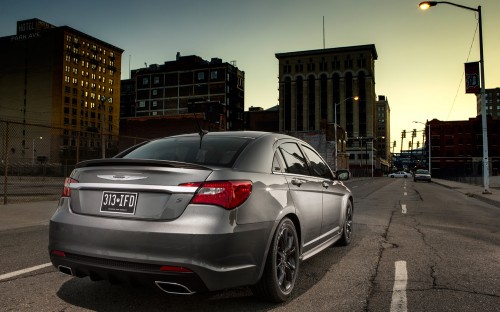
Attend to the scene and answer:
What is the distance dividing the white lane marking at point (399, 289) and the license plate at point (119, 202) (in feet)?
7.86

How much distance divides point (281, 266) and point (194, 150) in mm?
1437

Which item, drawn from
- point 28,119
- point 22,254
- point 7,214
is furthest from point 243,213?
point 28,119

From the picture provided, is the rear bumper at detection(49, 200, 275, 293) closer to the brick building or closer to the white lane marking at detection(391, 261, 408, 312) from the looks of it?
the white lane marking at detection(391, 261, 408, 312)

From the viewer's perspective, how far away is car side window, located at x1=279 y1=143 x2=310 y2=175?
4238 mm

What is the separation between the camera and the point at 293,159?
Answer: 447 centimetres

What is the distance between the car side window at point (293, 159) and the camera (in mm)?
4238

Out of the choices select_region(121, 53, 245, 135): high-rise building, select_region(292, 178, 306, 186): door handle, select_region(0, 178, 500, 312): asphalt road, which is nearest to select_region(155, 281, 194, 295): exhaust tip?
select_region(0, 178, 500, 312): asphalt road

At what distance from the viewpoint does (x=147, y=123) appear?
2542 inches

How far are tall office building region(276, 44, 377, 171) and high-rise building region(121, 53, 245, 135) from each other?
2138cm

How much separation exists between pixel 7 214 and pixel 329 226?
842 centimetres

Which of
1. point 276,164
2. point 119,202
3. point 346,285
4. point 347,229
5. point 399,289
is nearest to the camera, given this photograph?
point 119,202

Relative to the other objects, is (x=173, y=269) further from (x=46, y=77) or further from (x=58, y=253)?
(x=46, y=77)

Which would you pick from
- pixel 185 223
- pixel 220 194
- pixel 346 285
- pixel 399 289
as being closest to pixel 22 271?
pixel 185 223

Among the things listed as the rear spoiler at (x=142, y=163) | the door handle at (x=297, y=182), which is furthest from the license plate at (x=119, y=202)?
the door handle at (x=297, y=182)
